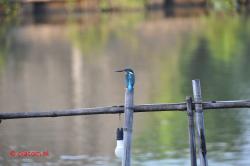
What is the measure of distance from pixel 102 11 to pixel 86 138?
3863cm

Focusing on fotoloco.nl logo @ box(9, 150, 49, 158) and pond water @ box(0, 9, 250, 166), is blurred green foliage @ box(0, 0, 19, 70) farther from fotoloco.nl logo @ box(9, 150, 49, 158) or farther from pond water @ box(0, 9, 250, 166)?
fotoloco.nl logo @ box(9, 150, 49, 158)

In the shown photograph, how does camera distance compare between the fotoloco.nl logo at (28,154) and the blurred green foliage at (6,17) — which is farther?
the blurred green foliage at (6,17)

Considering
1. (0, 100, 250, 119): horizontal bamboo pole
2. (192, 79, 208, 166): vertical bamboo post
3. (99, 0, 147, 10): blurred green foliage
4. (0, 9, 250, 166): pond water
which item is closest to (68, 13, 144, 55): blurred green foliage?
(0, 9, 250, 166): pond water

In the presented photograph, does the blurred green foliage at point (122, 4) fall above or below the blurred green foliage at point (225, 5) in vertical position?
above

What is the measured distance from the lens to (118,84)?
16.4 meters

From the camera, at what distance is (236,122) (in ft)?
37.2

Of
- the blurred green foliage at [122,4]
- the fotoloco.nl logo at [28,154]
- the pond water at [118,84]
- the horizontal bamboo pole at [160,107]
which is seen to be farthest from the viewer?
the blurred green foliage at [122,4]

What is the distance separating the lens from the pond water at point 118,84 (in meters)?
10.0

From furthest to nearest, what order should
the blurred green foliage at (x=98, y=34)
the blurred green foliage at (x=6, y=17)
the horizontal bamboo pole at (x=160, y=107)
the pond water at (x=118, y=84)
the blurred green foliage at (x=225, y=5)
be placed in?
the blurred green foliage at (x=225, y=5)
the blurred green foliage at (x=6, y=17)
the blurred green foliage at (x=98, y=34)
the pond water at (x=118, y=84)
the horizontal bamboo pole at (x=160, y=107)

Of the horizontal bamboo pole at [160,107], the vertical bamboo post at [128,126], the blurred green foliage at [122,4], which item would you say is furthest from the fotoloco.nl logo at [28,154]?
the blurred green foliage at [122,4]

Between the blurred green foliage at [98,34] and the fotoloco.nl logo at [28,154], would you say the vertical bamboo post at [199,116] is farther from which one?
the blurred green foliage at [98,34]

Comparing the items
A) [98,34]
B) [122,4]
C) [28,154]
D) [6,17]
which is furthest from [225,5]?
[28,154]

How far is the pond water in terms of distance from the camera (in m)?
10.0

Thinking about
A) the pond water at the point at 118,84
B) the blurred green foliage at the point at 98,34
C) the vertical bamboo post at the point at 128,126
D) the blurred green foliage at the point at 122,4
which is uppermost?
the blurred green foliage at the point at 122,4
